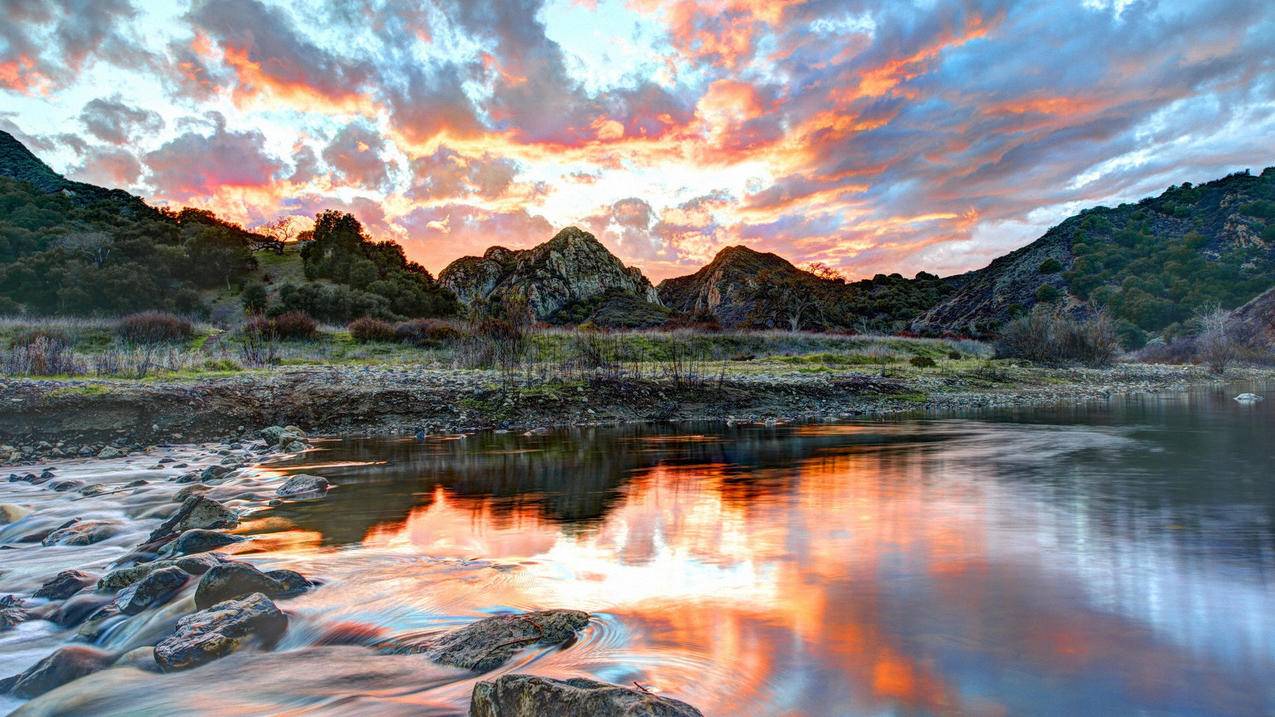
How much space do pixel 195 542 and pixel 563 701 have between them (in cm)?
544

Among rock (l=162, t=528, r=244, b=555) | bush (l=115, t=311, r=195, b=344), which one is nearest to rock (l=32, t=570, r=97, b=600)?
rock (l=162, t=528, r=244, b=555)

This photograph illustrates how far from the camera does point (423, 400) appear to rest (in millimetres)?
18719

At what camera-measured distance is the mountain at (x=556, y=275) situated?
4665 inches

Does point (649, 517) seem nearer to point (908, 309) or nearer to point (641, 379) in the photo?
point (641, 379)

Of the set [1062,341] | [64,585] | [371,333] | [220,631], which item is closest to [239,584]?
[220,631]

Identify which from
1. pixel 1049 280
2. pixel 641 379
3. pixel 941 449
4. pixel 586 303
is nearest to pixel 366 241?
pixel 586 303

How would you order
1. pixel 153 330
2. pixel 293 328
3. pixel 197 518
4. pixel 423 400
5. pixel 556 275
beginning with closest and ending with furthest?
pixel 197 518
pixel 423 400
pixel 153 330
pixel 293 328
pixel 556 275

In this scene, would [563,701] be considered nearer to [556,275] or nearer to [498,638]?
[498,638]

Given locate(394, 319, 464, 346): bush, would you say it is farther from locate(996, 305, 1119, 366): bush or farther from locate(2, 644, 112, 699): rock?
locate(996, 305, 1119, 366): bush

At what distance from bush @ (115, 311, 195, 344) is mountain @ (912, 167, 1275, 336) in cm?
6630

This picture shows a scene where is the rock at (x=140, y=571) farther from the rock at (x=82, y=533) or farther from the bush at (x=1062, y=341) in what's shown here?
the bush at (x=1062, y=341)

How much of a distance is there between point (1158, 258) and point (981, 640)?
10343 centimetres

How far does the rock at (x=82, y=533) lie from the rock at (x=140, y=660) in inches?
141

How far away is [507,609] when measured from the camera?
16.5 ft
